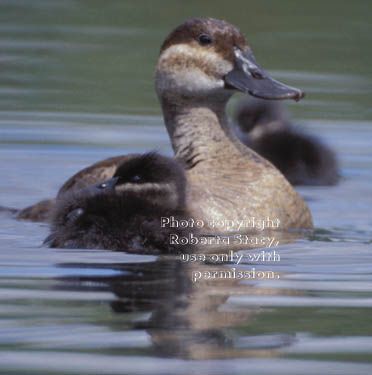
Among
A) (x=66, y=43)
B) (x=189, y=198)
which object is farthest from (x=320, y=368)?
(x=66, y=43)

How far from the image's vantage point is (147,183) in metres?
5.52

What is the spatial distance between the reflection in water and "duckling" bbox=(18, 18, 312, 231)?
1252 millimetres

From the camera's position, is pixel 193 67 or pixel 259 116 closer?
pixel 193 67

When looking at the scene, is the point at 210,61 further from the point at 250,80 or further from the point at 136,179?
the point at 136,179

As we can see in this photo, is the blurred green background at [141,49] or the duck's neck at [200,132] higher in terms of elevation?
the blurred green background at [141,49]

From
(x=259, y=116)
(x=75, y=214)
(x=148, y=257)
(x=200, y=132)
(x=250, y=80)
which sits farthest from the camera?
(x=259, y=116)

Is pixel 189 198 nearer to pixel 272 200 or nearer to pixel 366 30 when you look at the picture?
pixel 272 200

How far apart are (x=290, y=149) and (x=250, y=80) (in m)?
2.51

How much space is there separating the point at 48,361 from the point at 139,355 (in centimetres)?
28

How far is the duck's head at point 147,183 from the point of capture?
5488mm

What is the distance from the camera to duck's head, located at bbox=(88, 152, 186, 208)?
549 cm

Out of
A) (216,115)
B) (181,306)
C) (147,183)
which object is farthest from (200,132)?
(181,306)

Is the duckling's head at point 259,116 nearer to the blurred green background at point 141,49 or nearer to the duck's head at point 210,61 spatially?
the blurred green background at point 141,49

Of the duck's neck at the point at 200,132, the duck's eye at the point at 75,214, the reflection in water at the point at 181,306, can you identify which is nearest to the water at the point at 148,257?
the reflection in water at the point at 181,306
